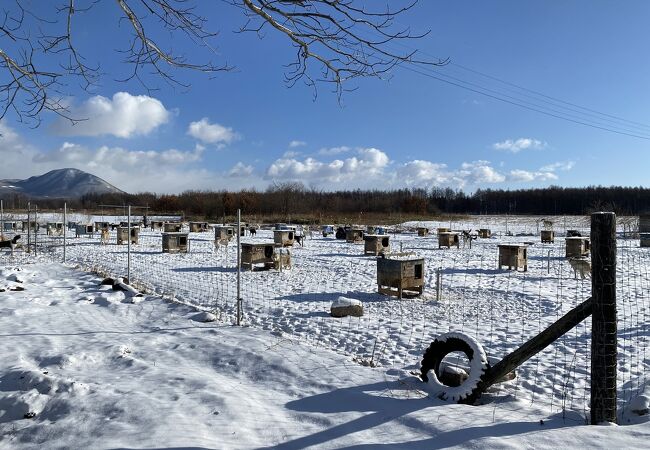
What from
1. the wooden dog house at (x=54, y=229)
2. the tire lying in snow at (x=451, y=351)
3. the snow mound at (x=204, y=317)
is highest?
the wooden dog house at (x=54, y=229)

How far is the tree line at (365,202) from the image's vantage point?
261 feet

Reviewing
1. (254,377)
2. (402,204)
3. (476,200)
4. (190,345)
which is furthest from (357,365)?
(476,200)

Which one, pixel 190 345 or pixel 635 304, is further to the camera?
pixel 635 304

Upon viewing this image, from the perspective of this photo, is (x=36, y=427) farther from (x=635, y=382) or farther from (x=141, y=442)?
(x=635, y=382)

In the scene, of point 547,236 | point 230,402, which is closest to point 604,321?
point 230,402

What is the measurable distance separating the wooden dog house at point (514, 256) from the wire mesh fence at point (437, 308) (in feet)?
1.04

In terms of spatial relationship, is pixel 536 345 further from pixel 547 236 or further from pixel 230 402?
pixel 547 236

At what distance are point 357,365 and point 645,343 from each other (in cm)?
473

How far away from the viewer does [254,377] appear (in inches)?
212

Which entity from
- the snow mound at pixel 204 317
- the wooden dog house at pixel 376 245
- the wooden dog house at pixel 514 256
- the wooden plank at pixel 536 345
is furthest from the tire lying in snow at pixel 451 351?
the wooden dog house at pixel 376 245

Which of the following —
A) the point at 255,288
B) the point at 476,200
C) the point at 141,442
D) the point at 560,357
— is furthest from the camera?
the point at 476,200

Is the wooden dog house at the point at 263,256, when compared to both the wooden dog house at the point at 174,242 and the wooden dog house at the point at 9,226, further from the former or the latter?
the wooden dog house at the point at 9,226

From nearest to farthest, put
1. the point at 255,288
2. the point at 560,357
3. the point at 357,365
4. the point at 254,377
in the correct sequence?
the point at 254,377 < the point at 357,365 < the point at 560,357 < the point at 255,288

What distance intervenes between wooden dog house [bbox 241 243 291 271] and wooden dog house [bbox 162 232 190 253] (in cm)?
691
